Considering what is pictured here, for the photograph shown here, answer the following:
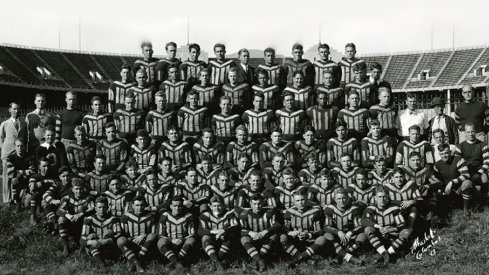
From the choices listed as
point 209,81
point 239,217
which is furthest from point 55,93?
point 239,217

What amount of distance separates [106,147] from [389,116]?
499 cm

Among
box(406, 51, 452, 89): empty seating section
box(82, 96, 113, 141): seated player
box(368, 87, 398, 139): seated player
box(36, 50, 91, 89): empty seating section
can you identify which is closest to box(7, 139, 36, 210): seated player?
box(82, 96, 113, 141): seated player

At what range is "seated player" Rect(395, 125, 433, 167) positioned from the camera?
1038 cm

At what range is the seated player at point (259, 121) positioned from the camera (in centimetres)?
1107

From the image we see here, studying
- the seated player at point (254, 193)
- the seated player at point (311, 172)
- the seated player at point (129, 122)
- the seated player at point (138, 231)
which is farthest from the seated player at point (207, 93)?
the seated player at point (138, 231)

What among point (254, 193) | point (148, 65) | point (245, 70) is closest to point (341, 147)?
point (254, 193)

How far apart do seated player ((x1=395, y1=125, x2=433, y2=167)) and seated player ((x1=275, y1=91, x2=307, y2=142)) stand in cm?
172

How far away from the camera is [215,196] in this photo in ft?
32.9

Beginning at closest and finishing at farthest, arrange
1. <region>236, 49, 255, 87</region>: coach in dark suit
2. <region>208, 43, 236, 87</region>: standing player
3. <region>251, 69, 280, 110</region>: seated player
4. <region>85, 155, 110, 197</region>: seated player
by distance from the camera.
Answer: <region>85, 155, 110, 197</region>: seated player < <region>251, 69, 280, 110</region>: seated player < <region>236, 49, 255, 87</region>: coach in dark suit < <region>208, 43, 236, 87</region>: standing player

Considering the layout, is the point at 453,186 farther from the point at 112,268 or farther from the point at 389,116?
the point at 112,268

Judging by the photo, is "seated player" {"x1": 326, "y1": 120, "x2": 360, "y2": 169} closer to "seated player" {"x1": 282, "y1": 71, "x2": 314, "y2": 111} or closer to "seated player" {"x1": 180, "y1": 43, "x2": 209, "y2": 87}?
"seated player" {"x1": 282, "y1": 71, "x2": 314, "y2": 111}

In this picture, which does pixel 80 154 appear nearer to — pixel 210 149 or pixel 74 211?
pixel 74 211

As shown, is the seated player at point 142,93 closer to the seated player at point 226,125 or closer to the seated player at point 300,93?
the seated player at point 226,125

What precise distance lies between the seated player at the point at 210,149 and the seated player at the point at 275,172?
0.87 m
